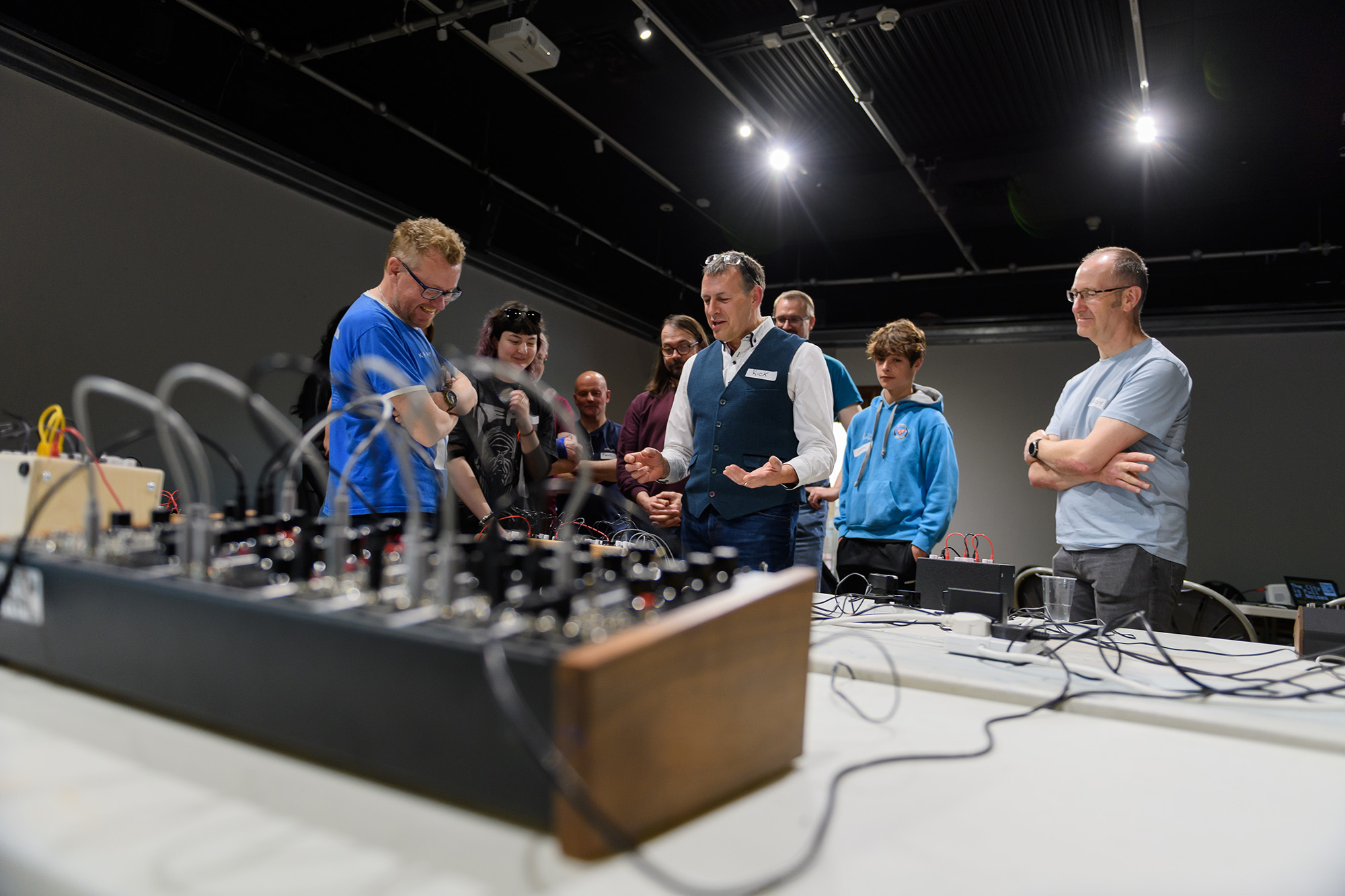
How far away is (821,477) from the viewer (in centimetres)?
207

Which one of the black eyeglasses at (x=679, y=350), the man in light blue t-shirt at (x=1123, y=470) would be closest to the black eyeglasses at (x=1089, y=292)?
the man in light blue t-shirt at (x=1123, y=470)

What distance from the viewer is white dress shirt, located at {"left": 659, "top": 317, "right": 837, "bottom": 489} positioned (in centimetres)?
203

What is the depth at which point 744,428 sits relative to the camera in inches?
85.7

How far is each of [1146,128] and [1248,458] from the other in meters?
3.79

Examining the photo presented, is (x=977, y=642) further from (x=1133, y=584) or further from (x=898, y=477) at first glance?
(x=898, y=477)

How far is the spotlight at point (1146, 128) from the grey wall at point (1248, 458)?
2984 millimetres

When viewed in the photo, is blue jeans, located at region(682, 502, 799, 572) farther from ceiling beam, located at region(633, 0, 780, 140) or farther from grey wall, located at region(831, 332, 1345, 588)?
grey wall, located at region(831, 332, 1345, 588)

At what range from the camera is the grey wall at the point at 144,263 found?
3.04 meters

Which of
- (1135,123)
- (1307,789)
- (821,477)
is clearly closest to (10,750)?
(1307,789)

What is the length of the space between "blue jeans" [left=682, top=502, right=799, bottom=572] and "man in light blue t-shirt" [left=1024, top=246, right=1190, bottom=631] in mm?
688

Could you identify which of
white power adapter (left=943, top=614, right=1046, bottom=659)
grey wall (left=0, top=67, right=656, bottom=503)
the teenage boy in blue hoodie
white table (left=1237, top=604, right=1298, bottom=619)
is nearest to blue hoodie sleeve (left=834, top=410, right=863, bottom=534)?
the teenage boy in blue hoodie

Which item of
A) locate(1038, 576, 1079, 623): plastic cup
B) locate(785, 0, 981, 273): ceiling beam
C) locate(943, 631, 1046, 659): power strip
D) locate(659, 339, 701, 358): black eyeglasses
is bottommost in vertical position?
locate(943, 631, 1046, 659): power strip

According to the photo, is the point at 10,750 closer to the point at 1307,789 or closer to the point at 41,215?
the point at 1307,789

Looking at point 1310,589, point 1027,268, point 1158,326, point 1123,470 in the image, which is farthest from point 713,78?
point 1310,589
